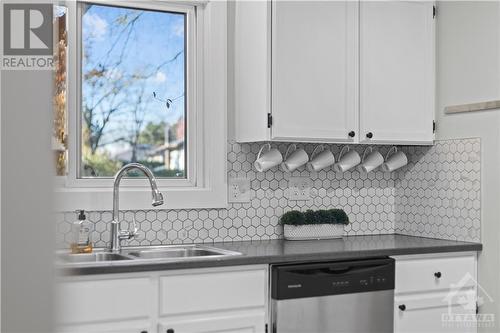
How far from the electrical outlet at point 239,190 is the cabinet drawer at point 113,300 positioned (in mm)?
835

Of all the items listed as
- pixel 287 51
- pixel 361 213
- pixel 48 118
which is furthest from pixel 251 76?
pixel 48 118

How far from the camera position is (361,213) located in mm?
3428

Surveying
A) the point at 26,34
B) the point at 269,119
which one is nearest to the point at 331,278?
the point at 269,119

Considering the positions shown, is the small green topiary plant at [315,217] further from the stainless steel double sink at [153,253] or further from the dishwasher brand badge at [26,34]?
the dishwasher brand badge at [26,34]

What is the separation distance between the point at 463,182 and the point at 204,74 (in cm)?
139

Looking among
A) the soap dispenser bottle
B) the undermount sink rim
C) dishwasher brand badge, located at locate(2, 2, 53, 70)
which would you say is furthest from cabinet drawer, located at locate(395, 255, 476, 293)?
dishwasher brand badge, located at locate(2, 2, 53, 70)

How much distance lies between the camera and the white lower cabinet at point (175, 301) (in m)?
2.24

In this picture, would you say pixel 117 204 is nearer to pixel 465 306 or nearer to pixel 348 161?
pixel 348 161

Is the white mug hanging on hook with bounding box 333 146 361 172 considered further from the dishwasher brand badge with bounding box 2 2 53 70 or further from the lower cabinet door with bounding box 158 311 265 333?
the dishwasher brand badge with bounding box 2 2 53 70

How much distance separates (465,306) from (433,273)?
260mm

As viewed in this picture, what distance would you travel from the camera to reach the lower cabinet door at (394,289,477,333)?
9.32 feet

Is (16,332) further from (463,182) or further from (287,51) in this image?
(463,182)

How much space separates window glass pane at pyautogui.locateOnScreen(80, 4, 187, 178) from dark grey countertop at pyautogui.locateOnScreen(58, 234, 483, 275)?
1.91 feet

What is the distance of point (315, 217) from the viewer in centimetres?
314
